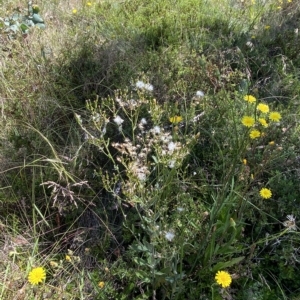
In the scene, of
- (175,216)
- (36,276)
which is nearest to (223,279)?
(175,216)

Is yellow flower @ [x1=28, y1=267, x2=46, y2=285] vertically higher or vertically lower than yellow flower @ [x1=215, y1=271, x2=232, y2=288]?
lower

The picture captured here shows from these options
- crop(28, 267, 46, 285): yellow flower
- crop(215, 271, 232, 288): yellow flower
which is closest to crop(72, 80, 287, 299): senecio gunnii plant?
crop(215, 271, 232, 288): yellow flower

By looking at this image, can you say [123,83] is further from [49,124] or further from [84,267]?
[84,267]

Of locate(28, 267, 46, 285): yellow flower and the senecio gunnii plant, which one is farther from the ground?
the senecio gunnii plant

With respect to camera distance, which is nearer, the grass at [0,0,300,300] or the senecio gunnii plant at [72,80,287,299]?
the senecio gunnii plant at [72,80,287,299]

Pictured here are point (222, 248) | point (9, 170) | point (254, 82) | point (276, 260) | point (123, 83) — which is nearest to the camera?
point (222, 248)

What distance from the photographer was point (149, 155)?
6.72ft

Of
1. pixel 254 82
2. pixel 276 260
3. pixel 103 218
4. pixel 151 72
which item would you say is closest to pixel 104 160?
pixel 103 218

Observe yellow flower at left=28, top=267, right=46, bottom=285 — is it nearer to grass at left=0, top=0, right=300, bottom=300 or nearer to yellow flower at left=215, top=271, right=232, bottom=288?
grass at left=0, top=0, right=300, bottom=300

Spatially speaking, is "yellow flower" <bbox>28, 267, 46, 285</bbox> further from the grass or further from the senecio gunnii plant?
the senecio gunnii plant

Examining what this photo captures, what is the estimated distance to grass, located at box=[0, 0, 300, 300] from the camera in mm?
1567

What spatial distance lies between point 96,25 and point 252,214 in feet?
6.60

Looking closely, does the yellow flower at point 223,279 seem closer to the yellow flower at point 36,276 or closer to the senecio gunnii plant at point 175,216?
the senecio gunnii plant at point 175,216

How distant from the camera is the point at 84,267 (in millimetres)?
1742
